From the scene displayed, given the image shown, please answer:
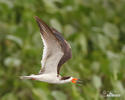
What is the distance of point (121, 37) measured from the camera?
5.47 metres

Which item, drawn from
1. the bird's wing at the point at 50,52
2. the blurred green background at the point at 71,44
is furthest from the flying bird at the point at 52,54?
the blurred green background at the point at 71,44

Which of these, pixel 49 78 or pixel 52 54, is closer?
pixel 49 78

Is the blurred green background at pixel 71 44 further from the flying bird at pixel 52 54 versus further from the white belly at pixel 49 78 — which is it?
the white belly at pixel 49 78

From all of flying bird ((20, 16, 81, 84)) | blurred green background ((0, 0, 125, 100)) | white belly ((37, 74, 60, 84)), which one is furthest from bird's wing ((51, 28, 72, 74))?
blurred green background ((0, 0, 125, 100))

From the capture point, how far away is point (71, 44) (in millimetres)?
4426

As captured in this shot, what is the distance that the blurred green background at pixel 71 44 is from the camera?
3.93m

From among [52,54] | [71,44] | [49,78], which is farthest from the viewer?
[71,44]

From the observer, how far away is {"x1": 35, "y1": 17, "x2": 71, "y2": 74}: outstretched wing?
2.53 meters

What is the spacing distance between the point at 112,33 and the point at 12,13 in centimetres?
120

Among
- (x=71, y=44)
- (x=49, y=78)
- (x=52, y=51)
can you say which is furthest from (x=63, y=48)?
(x=71, y=44)

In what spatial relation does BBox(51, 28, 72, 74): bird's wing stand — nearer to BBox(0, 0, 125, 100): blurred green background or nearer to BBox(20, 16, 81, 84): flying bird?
BBox(20, 16, 81, 84): flying bird

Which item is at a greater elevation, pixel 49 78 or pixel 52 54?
pixel 52 54

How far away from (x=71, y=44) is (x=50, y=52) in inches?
73.2

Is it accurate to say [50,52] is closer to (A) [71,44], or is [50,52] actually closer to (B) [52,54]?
(B) [52,54]
